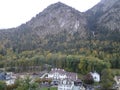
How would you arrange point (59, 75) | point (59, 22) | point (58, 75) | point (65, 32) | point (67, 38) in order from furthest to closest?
1. point (59, 22)
2. point (65, 32)
3. point (67, 38)
4. point (58, 75)
5. point (59, 75)

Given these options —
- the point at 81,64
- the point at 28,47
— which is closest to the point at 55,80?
the point at 81,64

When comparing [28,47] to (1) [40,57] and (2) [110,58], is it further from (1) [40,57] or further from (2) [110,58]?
(2) [110,58]

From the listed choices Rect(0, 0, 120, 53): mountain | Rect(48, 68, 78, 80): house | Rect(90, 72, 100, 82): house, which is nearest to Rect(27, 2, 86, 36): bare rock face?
Rect(0, 0, 120, 53): mountain

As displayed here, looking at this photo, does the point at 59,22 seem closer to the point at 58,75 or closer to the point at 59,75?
the point at 58,75

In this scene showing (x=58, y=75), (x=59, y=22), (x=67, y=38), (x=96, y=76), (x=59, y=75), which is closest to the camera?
(x=96, y=76)

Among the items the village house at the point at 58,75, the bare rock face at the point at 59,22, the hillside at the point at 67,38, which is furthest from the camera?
the bare rock face at the point at 59,22

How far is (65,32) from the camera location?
16300cm

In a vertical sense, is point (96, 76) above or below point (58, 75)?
below

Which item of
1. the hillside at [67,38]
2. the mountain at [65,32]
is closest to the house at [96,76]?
the hillside at [67,38]

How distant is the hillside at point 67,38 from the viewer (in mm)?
105562

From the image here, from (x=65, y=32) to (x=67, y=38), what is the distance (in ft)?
54.2

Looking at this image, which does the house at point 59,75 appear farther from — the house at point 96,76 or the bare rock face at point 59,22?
the bare rock face at point 59,22

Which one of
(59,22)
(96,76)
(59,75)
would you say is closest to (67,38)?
(59,22)

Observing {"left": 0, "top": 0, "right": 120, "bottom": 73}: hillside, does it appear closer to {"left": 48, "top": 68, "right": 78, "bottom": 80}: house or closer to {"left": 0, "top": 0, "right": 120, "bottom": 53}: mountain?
{"left": 0, "top": 0, "right": 120, "bottom": 53}: mountain
